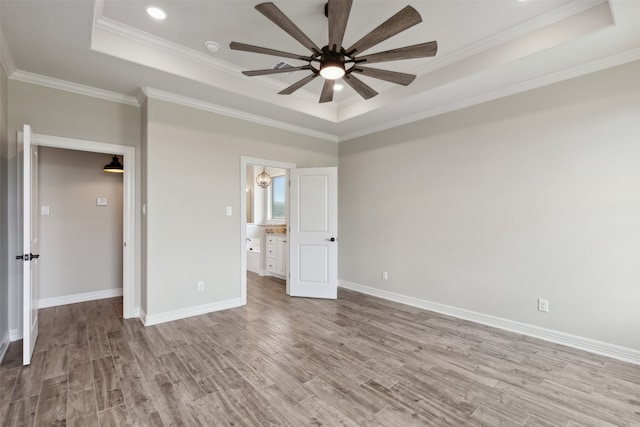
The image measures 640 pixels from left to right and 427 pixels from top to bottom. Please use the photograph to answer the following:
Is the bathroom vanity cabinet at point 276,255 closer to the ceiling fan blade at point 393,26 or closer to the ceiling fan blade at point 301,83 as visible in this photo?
the ceiling fan blade at point 301,83

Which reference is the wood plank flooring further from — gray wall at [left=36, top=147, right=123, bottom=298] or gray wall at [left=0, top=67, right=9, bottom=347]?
gray wall at [left=36, top=147, right=123, bottom=298]

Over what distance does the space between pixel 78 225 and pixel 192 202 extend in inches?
83.7

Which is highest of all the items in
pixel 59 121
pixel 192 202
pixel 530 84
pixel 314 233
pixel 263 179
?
pixel 530 84

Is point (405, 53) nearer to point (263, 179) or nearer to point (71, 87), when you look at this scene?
point (71, 87)

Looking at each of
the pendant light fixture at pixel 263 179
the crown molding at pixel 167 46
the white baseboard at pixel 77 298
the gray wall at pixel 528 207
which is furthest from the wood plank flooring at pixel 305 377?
the pendant light fixture at pixel 263 179

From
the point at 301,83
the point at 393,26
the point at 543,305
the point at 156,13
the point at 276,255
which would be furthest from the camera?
the point at 276,255

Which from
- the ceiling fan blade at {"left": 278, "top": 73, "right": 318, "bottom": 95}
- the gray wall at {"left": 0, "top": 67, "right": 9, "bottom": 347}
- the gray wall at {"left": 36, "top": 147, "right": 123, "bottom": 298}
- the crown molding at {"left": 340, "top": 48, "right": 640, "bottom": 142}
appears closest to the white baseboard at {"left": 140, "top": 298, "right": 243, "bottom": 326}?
the gray wall at {"left": 0, "top": 67, "right": 9, "bottom": 347}

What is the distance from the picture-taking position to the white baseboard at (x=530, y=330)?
8.93ft

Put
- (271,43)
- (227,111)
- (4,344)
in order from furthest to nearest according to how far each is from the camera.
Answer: (227,111) → (271,43) → (4,344)

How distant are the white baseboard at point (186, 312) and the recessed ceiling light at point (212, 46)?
307 centimetres

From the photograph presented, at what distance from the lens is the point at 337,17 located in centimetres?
183

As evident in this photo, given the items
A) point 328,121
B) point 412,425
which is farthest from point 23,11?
point 412,425

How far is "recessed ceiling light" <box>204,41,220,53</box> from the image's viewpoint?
2.98 meters

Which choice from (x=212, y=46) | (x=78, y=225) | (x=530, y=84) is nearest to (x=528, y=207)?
(x=530, y=84)
